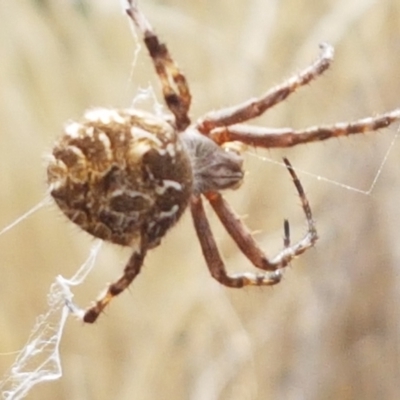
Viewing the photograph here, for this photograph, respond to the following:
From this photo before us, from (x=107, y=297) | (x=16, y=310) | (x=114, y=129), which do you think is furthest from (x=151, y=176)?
(x=16, y=310)

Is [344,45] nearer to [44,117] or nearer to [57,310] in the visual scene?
[44,117]

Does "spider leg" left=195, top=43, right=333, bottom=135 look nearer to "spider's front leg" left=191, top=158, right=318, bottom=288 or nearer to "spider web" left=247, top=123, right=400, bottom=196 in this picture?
"spider's front leg" left=191, top=158, right=318, bottom=288

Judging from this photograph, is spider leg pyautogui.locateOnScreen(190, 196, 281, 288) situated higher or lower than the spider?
lower

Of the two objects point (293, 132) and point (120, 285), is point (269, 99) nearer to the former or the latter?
point (293, 132)

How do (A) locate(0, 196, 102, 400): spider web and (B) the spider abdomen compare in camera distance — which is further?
(A) locate(0, 196, 102, 400): spider web

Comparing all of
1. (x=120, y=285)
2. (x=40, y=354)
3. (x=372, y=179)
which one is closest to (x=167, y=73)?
(x=120, y=285)

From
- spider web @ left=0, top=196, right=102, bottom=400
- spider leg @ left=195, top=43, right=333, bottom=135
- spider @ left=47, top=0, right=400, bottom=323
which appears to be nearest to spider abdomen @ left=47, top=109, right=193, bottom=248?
spider @ left=47, top=0, right=400, bottom=323

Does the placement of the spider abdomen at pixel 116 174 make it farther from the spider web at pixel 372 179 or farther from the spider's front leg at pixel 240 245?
the spider web at pixel 372 179
